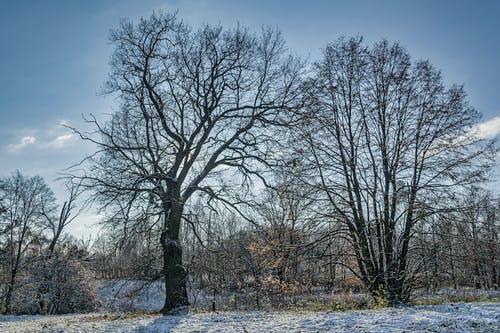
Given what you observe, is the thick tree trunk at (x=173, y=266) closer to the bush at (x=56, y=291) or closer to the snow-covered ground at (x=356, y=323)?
the snow-covered ground at (x=356, y=323)

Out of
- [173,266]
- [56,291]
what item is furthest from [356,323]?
[56,291]

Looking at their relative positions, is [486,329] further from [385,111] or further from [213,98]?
[213,98]

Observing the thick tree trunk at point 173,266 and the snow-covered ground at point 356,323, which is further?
A: the thick tree trunk at point 173,266

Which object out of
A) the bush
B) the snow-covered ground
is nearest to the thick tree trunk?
the snow-covered ground

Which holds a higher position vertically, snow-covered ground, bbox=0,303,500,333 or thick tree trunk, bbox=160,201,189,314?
thick tree trunk, bbox=160,201,189,314

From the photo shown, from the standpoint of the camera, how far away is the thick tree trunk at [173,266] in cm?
1304

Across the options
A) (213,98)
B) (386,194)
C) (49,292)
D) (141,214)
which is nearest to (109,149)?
(141,214)

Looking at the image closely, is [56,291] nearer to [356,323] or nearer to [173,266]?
[173,266]

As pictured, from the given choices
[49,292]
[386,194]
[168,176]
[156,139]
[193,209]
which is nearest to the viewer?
[386,194]

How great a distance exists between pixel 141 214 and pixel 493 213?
1124 cm

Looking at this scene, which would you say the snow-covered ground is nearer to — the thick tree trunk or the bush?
the thick tree trunk

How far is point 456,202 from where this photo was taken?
11812 mm

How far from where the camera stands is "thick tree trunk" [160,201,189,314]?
13039 mm

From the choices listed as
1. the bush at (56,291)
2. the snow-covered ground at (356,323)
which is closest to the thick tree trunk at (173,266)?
the snow-covered ground at (356,323)
